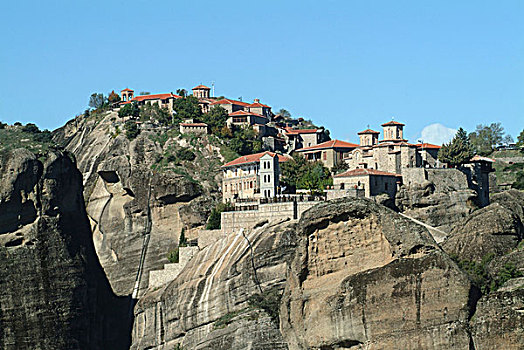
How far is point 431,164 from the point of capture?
3231 inches

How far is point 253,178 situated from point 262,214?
10.7 metres

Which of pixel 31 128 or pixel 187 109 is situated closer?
pixel 31 128

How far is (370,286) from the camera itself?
100 feet

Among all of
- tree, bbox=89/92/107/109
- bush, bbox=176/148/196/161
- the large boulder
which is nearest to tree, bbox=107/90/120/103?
tree, bbox=89/92/107/109

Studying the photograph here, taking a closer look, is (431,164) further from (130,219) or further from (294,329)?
(294,329)

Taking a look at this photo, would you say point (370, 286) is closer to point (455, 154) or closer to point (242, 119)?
point (455, 154)

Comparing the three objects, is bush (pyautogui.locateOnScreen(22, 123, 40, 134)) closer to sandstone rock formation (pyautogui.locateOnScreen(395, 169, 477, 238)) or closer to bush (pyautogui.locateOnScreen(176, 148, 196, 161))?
bush (pyautogui.locateOnScreen(176, 148, 196, 161))

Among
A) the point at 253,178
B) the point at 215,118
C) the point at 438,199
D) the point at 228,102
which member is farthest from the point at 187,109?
the point at 438,199

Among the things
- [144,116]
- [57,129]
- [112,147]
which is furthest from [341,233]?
[57,129]

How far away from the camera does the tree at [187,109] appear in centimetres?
10069

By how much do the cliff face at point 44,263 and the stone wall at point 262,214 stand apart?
474 inches

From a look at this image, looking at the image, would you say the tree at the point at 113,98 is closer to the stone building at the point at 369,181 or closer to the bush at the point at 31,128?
the bush at the point at 31,128

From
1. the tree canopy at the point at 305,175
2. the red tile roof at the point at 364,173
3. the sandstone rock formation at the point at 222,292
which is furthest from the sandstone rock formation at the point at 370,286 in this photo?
the tree canopy at the point at 305,175

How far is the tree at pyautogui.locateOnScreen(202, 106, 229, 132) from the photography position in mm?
97381
